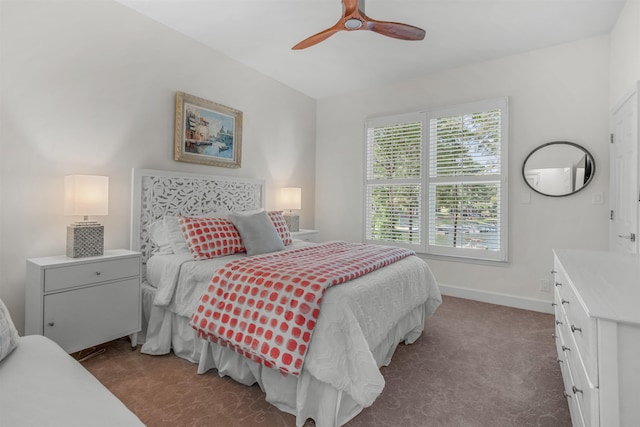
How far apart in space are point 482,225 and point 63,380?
3.87m

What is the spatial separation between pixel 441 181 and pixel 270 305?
3020 mm

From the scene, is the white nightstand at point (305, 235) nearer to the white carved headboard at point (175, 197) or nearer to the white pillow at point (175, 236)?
the white carved headboard at point (175, 197)

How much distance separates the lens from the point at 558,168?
3342 mm

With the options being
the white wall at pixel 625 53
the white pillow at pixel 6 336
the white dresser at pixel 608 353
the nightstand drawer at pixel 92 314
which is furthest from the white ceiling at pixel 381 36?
the white pillow at pixel 6 336

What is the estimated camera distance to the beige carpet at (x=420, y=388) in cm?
171

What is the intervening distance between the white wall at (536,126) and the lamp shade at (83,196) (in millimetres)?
3578

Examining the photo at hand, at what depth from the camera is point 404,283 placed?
Answer: 7.64ft

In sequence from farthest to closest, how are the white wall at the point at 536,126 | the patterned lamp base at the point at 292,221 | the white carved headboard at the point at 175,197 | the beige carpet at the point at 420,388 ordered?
the patterned lamp base at the point at 292,221
the white wall at the point at 536,126
the white carved headboard at the point at 175,197
the beige carpet at the point at 420,388

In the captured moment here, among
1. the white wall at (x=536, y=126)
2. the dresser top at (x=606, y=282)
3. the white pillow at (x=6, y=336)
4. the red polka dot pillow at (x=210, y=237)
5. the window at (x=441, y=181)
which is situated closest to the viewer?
the dresser top at (x=606, y=282)

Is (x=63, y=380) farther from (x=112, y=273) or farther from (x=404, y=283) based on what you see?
(x=404, y=283)

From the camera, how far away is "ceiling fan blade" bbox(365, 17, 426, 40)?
7.36ft

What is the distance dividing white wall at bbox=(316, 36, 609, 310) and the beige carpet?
105 centimetres

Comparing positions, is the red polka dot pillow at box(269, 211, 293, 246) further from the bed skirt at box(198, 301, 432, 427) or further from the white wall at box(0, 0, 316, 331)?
the bed skirt at box(198, 301, 432, 427)

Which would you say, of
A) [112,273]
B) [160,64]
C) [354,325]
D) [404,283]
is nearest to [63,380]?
[354,325]
